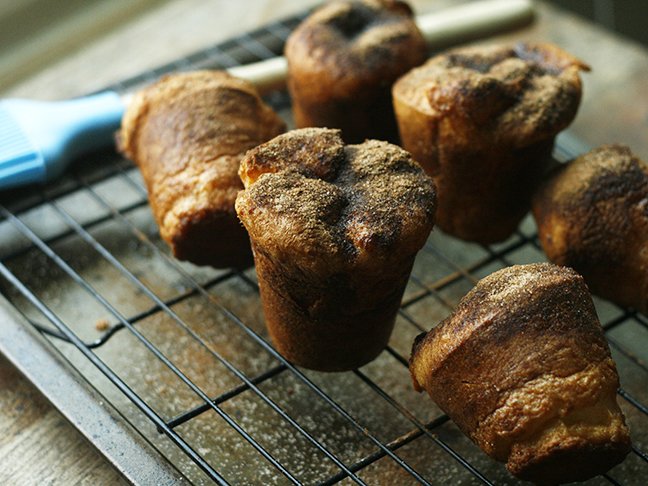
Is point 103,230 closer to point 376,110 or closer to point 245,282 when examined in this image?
point 245,282

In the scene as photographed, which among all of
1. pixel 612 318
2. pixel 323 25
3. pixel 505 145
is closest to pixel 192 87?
pixel 323 25

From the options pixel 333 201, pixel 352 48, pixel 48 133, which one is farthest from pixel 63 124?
pixel 333 201

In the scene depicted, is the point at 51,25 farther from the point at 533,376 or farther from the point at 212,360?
the point at 533,376

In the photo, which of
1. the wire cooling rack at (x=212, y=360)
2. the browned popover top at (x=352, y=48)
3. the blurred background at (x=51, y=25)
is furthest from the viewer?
the blurred background at (x=51, y=25)

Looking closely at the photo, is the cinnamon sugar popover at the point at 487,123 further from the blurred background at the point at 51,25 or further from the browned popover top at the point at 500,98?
the blurred background at the point at 51,25

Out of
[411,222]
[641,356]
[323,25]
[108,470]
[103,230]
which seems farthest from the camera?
[103,230]

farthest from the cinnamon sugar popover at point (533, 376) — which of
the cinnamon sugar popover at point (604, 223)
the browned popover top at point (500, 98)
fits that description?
the browned popover top at point (500, 98)

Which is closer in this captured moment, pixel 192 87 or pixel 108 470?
pixel 108 470
